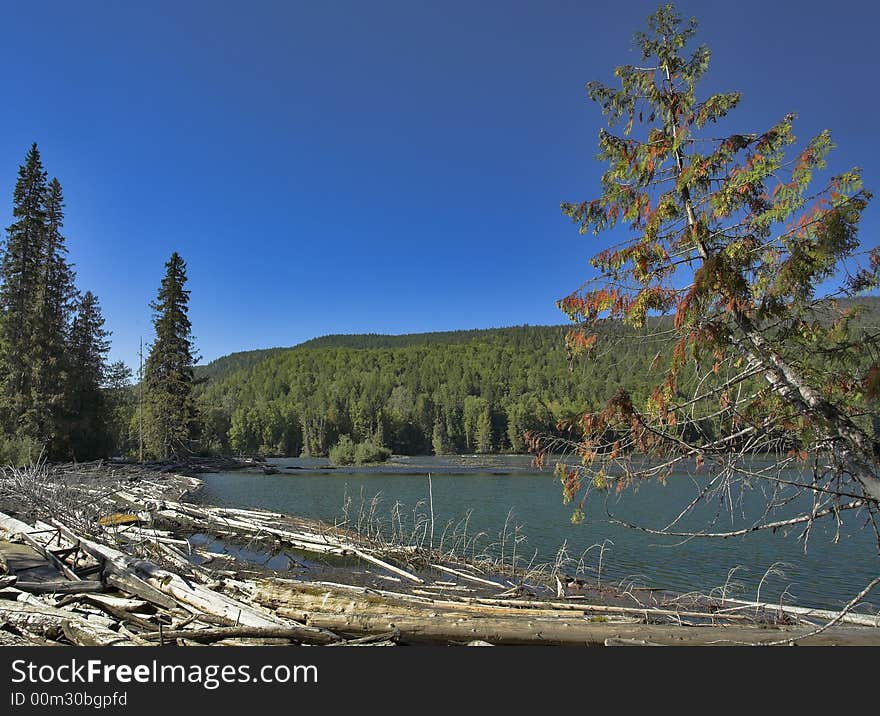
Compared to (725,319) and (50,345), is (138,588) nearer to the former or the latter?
(725,319)

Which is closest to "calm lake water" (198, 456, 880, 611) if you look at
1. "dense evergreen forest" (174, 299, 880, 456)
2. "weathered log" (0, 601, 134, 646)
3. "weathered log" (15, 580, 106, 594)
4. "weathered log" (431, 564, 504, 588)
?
"weathered log" (431, 564, 504, 588)

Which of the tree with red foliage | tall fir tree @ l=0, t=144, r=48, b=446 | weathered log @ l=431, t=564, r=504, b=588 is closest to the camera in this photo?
the tree with red foliage

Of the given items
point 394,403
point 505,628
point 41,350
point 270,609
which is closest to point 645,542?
point 505,628

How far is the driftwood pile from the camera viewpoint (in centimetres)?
640

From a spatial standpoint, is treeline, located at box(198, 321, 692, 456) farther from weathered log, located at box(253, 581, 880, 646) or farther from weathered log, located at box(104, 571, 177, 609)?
weathered log, located at box(253, 581, 880, 646)

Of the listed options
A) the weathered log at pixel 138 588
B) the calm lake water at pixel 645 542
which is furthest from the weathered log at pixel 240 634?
the calm lake water at pixel 645 542

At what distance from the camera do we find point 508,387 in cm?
16388

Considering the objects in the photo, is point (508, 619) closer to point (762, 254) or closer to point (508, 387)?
point (762, 254)

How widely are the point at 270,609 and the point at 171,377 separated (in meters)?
45.0

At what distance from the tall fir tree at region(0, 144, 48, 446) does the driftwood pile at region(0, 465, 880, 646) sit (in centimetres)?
2466

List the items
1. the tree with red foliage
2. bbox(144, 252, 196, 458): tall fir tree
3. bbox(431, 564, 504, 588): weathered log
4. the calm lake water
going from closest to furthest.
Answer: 1. the tree with red foliage
2. bbox(431, 564, 504, 588): weathered log
3. the calm lake water
4. bbox(144, 252, 196, 458): tall fir tree

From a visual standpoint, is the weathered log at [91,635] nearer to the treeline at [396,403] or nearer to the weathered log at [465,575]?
the weathered log at [465,575]

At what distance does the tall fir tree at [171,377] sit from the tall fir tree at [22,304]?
42.8 ft

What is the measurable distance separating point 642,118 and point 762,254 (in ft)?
8.17
